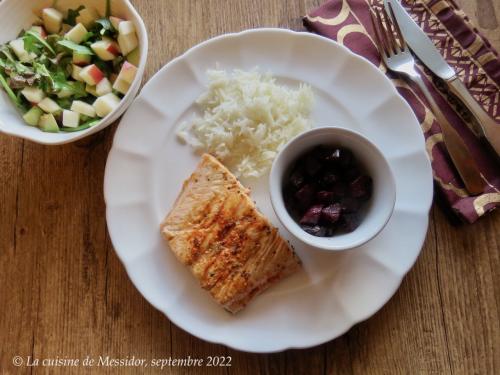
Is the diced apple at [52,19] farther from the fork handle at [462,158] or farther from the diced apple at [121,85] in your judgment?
the fork handle at [462,158]

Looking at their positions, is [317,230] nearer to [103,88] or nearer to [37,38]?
[103,88]

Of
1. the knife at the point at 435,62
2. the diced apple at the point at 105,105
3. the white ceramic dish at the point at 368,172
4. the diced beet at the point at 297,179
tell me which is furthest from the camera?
the knife at the point at 435,62

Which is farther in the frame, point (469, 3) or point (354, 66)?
point (469, 3)

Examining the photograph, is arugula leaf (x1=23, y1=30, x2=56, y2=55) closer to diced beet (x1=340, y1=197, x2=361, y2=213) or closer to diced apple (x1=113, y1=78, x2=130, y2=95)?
diced apple (x1=113, y1=78, x2=130, y2=95)

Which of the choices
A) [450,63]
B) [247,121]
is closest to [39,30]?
[247,121]

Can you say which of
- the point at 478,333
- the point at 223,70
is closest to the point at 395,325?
the point at 478,333

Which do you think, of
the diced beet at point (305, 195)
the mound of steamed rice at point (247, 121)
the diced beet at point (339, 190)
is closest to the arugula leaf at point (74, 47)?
the mound of steamed rice at point (247, 121)

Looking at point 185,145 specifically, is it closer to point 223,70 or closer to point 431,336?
point 223,70
